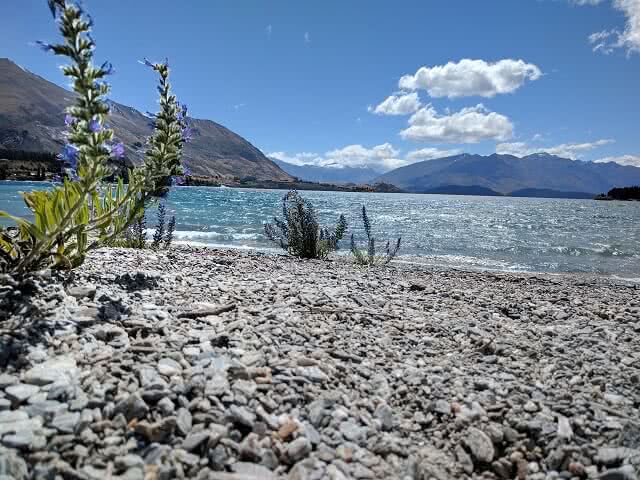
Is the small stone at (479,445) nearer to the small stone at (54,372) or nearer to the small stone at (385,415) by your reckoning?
the small stone at (385,415)

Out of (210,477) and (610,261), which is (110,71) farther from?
(610,261)

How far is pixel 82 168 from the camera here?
4391 millimetres

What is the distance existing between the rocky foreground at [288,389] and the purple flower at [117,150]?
157cm

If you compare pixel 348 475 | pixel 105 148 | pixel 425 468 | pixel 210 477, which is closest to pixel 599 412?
pixel 425 468

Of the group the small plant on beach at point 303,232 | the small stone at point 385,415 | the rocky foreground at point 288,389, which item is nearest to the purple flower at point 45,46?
the rocky foreground at point 288,389

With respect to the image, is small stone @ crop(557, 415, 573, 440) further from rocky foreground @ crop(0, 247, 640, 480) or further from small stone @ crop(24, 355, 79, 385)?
small stone @ crop(24, 355, 79, 385)

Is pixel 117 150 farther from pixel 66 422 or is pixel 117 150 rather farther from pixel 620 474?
pixel 620 474

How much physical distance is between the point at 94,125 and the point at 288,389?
3291mm

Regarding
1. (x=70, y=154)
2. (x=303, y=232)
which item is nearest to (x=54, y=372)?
(x=70, y=154)

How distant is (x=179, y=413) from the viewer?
286 centimetres

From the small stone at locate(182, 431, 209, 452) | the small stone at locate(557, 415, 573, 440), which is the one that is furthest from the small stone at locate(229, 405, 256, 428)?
the small stone at locate(557, 415, 573, 440)

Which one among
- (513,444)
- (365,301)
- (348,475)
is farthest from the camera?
(365,301)

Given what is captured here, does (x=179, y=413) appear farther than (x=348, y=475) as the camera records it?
Yes

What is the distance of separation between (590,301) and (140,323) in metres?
7.98
